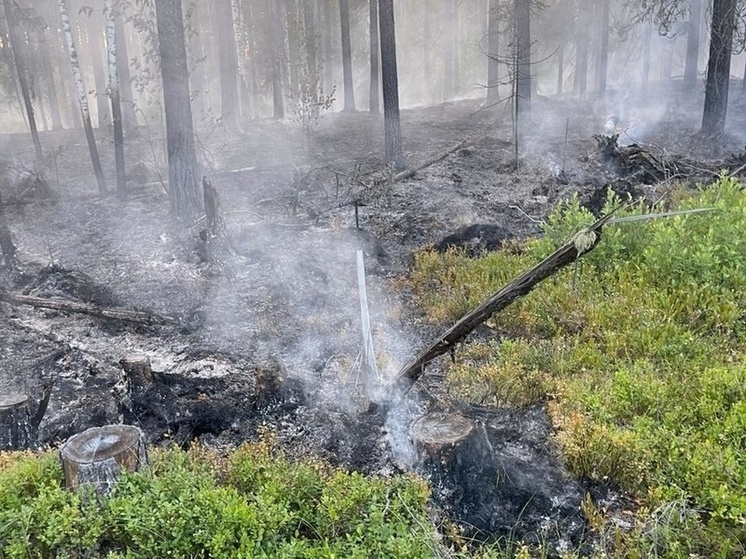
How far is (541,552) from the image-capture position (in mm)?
3998

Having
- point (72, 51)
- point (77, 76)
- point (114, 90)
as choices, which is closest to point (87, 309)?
point (114, 90)

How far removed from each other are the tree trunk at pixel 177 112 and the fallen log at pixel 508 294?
313 inches

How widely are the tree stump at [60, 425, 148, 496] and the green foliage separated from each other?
0.10 meters

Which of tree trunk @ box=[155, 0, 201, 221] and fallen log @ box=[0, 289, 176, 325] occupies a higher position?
tree trunk @ box=[155, 0, 201, 221]

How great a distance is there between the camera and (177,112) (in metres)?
11.8

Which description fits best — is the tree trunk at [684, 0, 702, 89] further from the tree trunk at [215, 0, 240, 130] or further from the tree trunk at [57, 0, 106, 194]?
the tree trunk at [57, 0, 106, 194]

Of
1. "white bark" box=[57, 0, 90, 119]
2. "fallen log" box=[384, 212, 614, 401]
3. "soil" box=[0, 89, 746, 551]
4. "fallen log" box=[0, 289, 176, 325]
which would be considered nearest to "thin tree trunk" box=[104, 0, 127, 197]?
"soil" box=[0, 89, 746, 551]

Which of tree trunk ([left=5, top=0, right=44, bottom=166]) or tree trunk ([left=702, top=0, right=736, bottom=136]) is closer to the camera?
tree trunk ([left=5, top=0, right=44, bottom=166])

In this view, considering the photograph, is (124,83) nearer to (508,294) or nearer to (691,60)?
(508,294)

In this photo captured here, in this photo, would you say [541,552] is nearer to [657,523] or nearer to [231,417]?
[657,523]

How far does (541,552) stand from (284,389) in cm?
321

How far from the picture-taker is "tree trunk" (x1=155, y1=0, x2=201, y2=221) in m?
11.3

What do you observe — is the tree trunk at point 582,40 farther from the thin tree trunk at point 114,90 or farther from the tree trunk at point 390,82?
the thin tree trunk at point 114,90

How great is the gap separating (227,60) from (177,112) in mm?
12675
